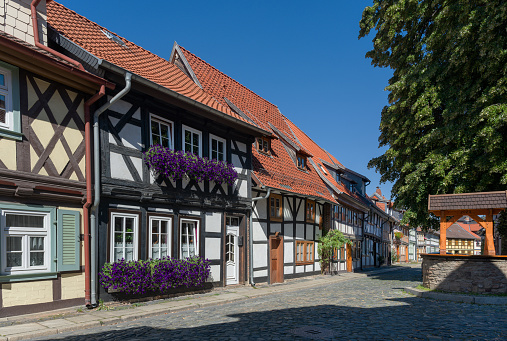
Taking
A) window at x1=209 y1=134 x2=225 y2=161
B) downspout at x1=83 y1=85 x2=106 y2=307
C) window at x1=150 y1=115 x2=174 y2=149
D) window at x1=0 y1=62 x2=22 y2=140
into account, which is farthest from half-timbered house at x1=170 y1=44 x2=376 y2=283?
window at x1=0 y1=62 x2=22 y2=140

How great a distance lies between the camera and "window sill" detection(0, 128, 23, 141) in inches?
367

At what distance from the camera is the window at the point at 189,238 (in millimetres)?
14234

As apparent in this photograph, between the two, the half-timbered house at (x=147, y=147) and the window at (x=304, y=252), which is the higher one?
the half-timbered house at (x=147, y=147)

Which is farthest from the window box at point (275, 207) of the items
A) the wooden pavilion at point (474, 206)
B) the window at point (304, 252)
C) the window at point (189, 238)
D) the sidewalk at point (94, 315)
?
the wooden pavilion at point (474, 206)

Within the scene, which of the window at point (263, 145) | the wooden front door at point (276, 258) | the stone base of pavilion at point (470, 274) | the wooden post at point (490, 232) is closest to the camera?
the stone base of pavilion at point (470, 274)

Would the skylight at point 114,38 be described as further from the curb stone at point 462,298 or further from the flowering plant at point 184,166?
the curb stone at point 462,298

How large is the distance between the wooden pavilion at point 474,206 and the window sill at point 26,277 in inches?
488

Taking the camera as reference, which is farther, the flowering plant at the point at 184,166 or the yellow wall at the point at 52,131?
the flowering plant at the point at 184,166

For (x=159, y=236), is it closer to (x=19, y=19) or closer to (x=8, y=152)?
(x=8, y=152)

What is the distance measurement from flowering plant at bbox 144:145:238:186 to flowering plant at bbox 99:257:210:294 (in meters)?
2.61

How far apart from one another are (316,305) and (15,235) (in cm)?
769

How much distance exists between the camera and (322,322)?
9.45 metres

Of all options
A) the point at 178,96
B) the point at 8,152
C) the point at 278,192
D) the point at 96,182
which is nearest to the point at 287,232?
the point at 278,192

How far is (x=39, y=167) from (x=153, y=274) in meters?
4.30
